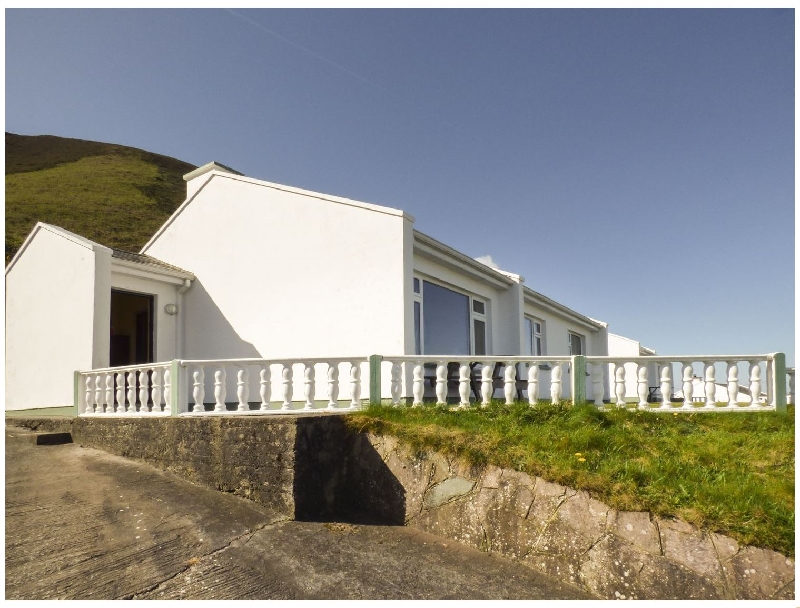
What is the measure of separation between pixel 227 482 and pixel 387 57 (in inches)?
293

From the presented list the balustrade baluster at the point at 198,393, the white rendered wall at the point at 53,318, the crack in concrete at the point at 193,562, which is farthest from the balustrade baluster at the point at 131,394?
the crack in concrete at the point at 193,562

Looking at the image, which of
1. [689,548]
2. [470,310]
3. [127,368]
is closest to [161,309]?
[127,368]

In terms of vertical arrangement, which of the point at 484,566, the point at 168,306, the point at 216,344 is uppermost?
the point at 168,306

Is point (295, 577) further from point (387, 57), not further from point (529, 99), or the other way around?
point (529, 99)

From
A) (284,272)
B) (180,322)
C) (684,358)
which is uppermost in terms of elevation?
(284,272)

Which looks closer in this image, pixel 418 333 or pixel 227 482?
pixel 227 482

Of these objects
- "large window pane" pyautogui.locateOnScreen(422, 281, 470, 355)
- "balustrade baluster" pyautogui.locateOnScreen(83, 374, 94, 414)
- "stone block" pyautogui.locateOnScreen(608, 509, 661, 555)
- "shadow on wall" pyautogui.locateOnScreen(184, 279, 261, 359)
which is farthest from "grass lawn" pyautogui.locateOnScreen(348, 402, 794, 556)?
"balustrade baluster" pyautogui.locateOnScreen(83, 374, 94, 414)

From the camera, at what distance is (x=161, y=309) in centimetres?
1212

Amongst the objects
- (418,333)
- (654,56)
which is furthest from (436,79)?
(418,333)

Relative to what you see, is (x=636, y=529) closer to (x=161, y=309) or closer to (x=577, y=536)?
(x=577, y=536)

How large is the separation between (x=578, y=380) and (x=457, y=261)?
15.6 ft

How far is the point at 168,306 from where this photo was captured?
1221 cm

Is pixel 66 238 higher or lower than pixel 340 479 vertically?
higher

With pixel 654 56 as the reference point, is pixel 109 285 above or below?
below
